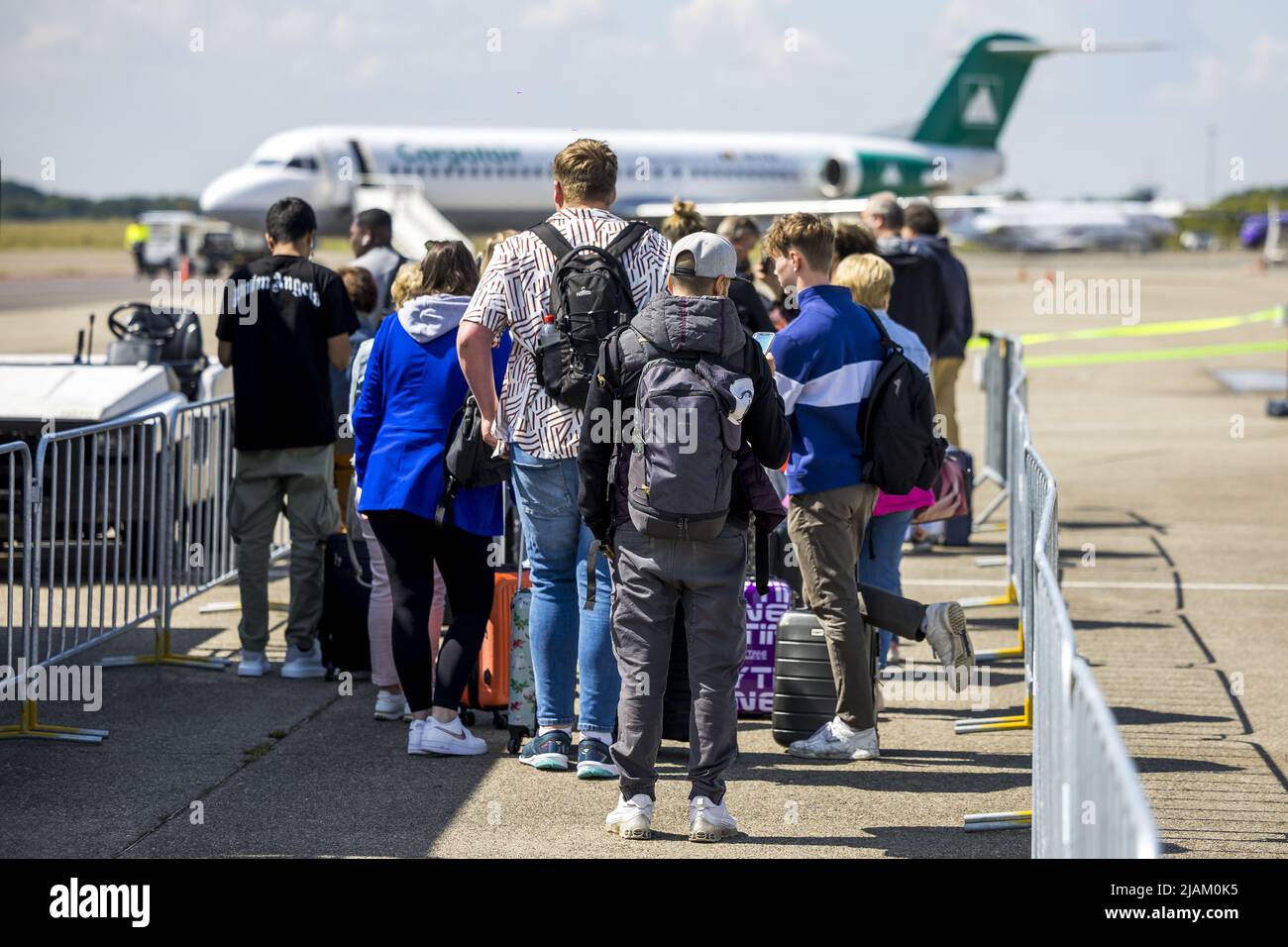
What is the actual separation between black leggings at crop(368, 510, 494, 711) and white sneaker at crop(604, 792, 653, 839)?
114 cm

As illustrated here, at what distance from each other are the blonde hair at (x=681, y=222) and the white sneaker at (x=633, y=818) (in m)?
3.26

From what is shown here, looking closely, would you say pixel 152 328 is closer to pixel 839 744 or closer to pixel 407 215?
pixel 839 744

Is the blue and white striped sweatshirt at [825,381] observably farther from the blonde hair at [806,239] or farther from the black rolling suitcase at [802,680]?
the black rolling suitcase at [802,680]

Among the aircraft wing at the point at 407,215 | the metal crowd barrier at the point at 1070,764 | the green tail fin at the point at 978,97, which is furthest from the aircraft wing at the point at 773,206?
the metal crowd barrier at the point at 1070,764

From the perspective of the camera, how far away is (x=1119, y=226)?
107 metres

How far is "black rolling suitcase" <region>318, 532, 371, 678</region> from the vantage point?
748cm

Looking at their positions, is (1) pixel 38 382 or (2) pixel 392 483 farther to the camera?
(1) pixel 38 382

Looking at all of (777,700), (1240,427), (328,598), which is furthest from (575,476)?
(1240,427)

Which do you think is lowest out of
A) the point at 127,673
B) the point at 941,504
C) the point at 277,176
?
the point at 127,673

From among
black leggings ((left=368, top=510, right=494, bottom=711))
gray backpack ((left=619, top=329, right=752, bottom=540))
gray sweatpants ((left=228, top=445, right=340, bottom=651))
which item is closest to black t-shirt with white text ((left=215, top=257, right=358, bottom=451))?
gray sweatpants ((left=228, top=445, right=340, bottom=651))

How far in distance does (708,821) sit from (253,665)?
3.17m

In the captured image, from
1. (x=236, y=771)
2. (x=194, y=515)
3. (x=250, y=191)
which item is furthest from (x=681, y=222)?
(x=250, y=191)
